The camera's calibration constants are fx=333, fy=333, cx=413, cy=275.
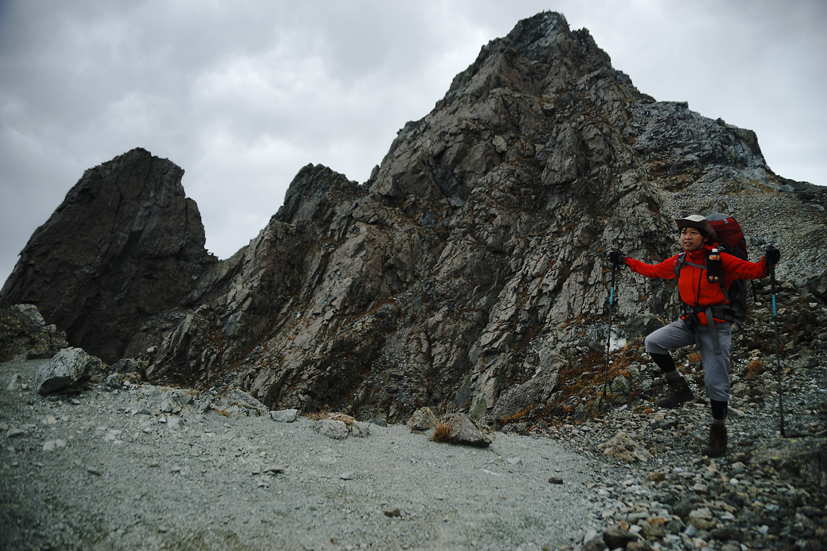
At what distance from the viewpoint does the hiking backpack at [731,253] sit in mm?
5145

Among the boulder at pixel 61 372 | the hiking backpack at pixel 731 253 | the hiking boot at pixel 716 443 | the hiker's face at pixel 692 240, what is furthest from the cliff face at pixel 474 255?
the boulder at pixel 61 372

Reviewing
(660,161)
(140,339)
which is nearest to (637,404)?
(660,161)

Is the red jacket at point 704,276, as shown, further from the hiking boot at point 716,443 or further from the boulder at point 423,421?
the boulder at point 423,421

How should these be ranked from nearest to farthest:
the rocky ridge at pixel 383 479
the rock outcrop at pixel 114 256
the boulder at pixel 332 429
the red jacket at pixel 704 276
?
the rocky ridge at pixel 383 479
the red jacket at pixel 704 276
the boulder at pixel 332 429
the rock outcrop at pixel 114 256

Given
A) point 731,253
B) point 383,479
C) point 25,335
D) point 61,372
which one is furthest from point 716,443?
point 25,335

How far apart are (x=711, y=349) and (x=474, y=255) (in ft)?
57.7

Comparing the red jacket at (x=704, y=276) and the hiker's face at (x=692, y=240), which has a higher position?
the hiker's face at (x=692, y=240)

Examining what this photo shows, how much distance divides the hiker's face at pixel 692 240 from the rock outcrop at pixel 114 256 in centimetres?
4164

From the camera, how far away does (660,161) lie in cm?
2175

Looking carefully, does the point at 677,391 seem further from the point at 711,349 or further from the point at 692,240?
the point at 692,240

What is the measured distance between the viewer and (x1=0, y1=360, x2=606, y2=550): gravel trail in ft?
10.1

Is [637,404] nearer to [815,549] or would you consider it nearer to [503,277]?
[815,549]

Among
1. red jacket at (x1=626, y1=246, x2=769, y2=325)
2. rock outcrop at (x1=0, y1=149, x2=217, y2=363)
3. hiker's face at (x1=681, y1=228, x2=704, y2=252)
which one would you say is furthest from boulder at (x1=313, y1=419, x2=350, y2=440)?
rock outcrop at (x1=0, y1=149, x2=217, y2=363)

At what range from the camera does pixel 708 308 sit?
5.27m
